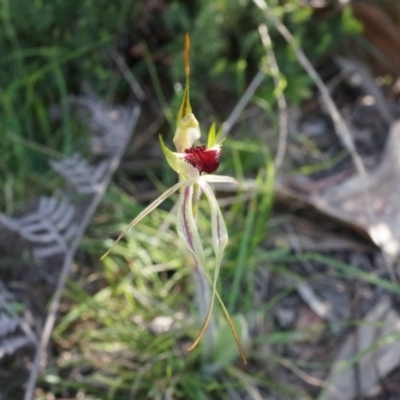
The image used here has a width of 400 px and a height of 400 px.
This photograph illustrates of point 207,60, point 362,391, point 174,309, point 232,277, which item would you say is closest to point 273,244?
point 232,277

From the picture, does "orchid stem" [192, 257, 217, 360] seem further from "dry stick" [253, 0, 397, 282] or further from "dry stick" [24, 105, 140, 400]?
"dry stick" [253, 0, 397, 282]

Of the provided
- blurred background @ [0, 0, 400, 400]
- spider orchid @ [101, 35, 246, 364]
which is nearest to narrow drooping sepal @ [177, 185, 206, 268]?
spider orchid @ [101, 35, 246, 364]

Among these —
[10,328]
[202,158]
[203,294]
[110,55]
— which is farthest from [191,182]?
[110,55]

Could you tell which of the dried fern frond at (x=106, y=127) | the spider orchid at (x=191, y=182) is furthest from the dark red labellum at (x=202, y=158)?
the dried fern frond at (x=106, y=127)

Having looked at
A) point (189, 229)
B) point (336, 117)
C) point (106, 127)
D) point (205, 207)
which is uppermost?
point (189, 229)

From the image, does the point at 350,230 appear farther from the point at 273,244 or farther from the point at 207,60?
→ the point at 207,60

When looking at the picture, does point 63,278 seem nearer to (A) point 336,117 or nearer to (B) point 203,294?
(B) point 203,294

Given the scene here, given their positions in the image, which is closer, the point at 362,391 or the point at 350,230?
the point at 362,391

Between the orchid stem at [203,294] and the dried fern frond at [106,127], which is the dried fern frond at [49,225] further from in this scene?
the orchid stem at [203,294]

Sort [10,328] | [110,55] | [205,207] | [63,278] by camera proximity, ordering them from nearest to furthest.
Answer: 1. [10,328]
2. [63,278]
3. [205,207]
4. [110,55]
